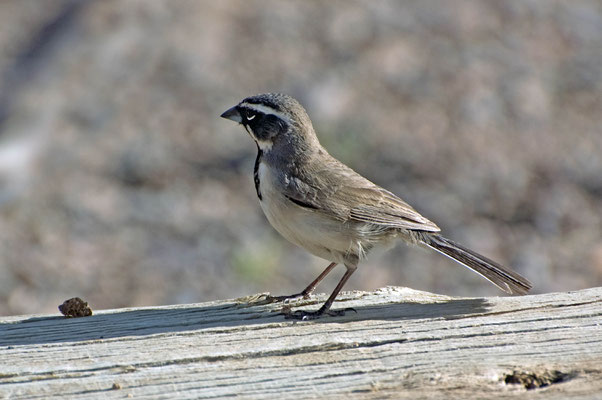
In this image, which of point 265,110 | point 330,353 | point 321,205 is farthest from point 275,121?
point 330,353

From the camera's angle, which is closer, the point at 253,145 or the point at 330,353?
the point at 330,353

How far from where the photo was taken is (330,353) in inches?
133

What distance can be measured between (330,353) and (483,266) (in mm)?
2234

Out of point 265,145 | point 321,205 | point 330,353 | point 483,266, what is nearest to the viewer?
point 330,353

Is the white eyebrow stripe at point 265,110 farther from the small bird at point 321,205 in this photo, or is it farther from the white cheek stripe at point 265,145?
the white cheek stripe at point 265,145

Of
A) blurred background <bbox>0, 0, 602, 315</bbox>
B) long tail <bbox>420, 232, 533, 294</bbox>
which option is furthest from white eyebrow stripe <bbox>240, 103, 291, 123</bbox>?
blurred background <bbox>0, 0, 602, 315</bbox>

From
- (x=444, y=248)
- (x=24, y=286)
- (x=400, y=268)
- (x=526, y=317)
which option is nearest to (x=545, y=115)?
(x=400, y=268)

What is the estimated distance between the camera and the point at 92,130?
10.4 metres

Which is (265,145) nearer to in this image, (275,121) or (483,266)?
(275,121)

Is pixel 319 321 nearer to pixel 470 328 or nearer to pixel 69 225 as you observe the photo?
pixel 470 328

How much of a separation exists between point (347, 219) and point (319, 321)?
1770mm

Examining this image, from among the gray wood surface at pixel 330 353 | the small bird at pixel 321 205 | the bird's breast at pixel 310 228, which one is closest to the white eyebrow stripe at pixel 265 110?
the small bird at pixel 321 205

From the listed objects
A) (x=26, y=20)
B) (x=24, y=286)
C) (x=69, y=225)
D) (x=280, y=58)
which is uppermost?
(x=26, y=20)

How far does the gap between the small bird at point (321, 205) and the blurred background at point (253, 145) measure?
54.2 inches
